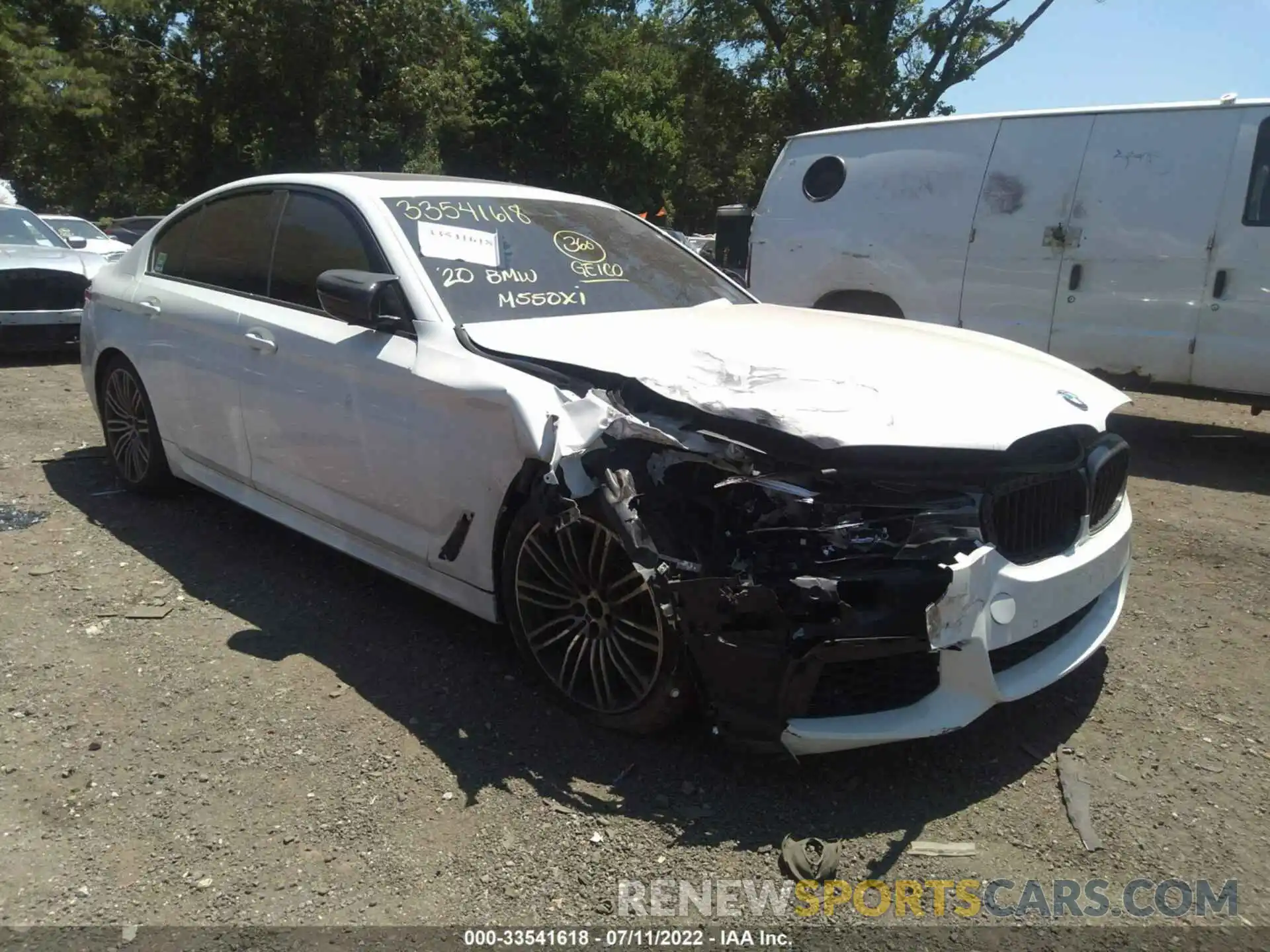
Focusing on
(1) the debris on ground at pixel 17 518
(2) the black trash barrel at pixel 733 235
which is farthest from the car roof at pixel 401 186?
(2) the black trash barrel at pixel 733 235

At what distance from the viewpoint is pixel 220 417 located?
449 centimetres

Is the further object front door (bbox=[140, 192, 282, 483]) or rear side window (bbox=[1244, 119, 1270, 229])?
rear side window (bbox=[1244, 119, 1270, 229])

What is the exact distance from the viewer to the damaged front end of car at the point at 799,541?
2619mm

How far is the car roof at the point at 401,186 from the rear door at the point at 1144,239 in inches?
152

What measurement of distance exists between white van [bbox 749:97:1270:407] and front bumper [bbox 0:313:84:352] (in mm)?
6674

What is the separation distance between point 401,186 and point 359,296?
2.86 ft

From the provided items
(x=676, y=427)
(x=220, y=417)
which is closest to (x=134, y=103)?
(x=220, y=417)

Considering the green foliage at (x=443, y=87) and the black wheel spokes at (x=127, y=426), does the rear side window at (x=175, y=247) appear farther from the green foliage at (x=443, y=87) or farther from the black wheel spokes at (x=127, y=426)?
the green foliage at (x=443, y=87)

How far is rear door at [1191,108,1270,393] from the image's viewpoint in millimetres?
6184

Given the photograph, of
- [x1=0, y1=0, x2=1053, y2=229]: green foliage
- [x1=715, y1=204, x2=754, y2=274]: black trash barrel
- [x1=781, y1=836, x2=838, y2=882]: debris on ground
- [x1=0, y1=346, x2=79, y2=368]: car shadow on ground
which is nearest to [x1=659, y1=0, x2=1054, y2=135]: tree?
[x1=0, y1=0, x2=1053, y2=229]: green foliage

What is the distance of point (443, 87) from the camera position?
2780 cm

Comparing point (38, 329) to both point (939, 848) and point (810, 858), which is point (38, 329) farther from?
point (939, 848)

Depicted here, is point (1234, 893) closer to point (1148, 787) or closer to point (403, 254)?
point (1148, 787)

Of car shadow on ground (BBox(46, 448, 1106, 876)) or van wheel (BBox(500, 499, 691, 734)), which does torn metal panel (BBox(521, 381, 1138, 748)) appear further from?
car shadow on ground (BBox(46, 448, 1106, 876))
